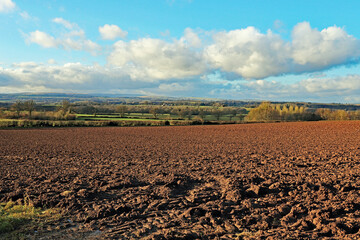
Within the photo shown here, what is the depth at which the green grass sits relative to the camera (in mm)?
7875

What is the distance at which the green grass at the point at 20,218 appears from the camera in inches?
310

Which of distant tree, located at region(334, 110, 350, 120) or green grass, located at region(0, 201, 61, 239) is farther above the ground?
distant tree, located at region(334, 110, 350, 120)

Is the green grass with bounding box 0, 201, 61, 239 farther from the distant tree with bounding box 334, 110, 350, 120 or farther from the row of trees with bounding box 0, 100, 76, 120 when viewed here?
the distant tree with bounding box 334, 110, 350, 120

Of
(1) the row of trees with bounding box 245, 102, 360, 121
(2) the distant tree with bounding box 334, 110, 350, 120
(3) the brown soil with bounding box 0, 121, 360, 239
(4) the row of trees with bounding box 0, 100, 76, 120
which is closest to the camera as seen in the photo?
(3) the brown soil with bounding box 0, 121, 360, 239

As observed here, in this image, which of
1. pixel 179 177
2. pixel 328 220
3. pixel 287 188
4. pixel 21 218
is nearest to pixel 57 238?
pixel 21 218

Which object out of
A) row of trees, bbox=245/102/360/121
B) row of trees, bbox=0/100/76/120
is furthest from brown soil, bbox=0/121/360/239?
row of trees, bbox=245/102/360/121

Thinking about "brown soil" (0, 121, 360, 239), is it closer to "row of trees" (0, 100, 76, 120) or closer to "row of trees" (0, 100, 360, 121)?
"row of trees" (0, 100, 360, 121)

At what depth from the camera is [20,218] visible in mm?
8758

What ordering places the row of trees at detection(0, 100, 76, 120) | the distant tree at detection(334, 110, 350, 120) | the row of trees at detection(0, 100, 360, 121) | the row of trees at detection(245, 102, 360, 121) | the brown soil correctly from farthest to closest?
the row of trees at detection(245, 102, 360, 121) → the distant tree at detection(334, 110, 350, 120) → the row of trees at detection(0, 100, 360, 121) → the row of trees at detection(0, 100, 76, 120) → the brown soil

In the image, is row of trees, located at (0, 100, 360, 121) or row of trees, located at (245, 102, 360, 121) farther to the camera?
row of trees, located at (245, 102, 360, 121)

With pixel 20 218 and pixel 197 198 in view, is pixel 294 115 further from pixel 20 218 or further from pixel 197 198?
pixel 20 218

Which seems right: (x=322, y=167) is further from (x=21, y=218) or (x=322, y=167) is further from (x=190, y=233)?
(x=21, y=218)

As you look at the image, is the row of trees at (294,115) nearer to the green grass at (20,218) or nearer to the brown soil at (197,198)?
the brown soil at (197,198)

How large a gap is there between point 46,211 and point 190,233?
5.43m
